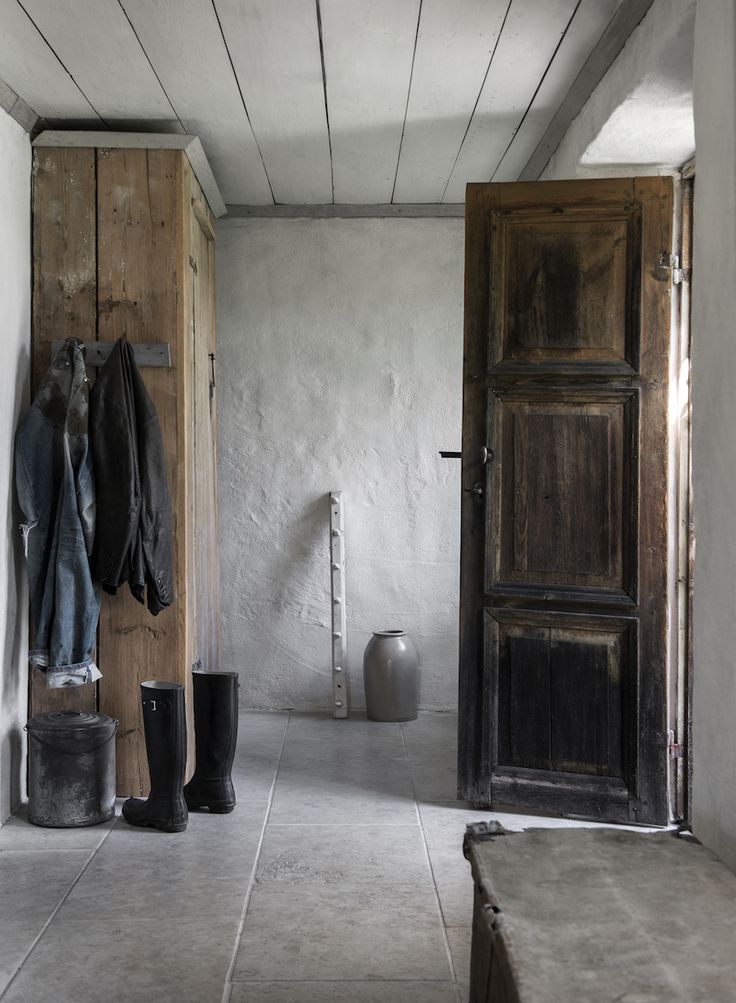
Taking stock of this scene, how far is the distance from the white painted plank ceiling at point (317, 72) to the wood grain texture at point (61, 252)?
192 millimetres

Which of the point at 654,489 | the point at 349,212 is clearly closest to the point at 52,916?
the point at 654,489

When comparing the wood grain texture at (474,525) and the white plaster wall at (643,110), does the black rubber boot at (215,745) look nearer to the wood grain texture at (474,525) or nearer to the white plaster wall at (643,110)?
the wood grain texture at (474,525)

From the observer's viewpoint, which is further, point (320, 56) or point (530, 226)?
point (530, 226)

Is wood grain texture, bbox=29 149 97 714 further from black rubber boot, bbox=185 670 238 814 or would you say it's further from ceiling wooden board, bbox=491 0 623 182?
ceiling wooden board, bbox=491 0 623 182

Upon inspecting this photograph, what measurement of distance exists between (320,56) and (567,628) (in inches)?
80.0

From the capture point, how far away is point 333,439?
4.88 m

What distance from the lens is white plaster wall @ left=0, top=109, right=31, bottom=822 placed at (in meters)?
3.24

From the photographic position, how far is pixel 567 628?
326 cm

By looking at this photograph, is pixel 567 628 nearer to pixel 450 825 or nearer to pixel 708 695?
pixel 450 825

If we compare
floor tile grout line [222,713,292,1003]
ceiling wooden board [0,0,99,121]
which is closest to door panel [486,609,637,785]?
floor tile grout line [222,713,292,1003]

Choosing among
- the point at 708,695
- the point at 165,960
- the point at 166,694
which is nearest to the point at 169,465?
the point at 166,694

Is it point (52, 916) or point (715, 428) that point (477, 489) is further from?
point (52, 916)

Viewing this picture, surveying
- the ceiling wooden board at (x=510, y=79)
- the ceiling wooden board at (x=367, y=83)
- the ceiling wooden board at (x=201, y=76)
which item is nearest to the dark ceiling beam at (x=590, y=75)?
the ceiling wooden board at (x=510, y=79)

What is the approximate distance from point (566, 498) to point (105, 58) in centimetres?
207
